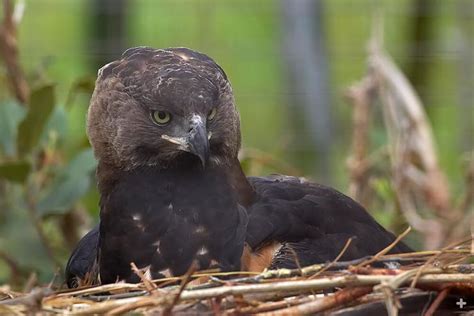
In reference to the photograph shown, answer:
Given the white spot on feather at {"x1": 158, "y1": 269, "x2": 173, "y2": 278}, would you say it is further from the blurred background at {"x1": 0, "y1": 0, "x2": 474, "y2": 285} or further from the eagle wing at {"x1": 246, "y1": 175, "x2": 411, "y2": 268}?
the blurred background at {"x1": 0, "y1": 0, "x2": 474, "y2": 285}

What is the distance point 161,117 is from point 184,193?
0.20m

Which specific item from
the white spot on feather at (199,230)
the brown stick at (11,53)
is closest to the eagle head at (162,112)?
the white spot on feather at (199,230)

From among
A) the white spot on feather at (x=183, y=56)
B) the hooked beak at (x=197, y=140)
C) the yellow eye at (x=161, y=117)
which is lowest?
the hooked beak at (x=197, y=140)

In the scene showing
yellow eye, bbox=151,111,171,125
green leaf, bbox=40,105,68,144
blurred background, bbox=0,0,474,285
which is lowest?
blurred background, bbox=0,0,474,285

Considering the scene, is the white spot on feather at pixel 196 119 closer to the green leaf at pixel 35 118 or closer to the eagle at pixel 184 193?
the eagle at pixel 184 193

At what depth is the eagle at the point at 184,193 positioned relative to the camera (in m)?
3.17

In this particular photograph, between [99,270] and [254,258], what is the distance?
1.40ft

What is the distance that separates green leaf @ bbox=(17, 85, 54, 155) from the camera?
4.13 metres

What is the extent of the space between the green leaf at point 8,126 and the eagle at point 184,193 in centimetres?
86

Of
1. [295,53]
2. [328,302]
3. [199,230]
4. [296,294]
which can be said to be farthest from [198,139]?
[295,53]

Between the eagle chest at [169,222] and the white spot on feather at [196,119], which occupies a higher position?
the white spot on feather at [196,119]

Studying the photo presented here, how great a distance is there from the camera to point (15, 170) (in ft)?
13.3

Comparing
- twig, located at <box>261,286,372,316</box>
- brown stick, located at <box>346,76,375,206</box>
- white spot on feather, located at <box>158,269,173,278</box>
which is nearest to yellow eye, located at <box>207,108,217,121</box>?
white spot on feather, located at <box>158,269,173,278</box>

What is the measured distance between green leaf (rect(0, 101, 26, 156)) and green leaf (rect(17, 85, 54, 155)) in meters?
0.03
